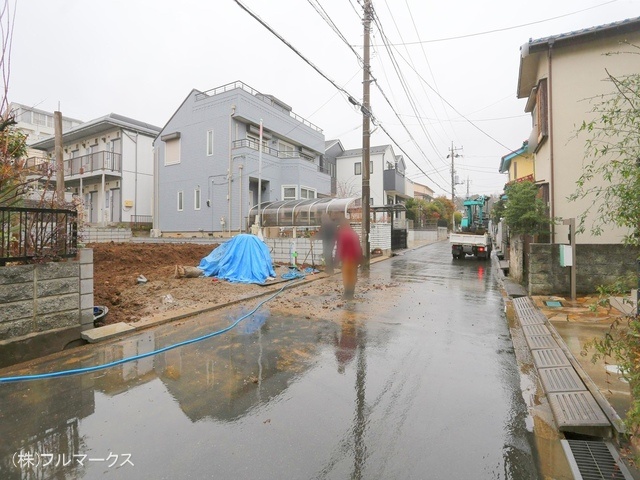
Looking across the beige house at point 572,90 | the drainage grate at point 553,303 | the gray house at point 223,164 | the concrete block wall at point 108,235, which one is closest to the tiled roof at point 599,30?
the beige house at point 572,90

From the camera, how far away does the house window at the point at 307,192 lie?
803 inches

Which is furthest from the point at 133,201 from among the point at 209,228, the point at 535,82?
the point at 535,82

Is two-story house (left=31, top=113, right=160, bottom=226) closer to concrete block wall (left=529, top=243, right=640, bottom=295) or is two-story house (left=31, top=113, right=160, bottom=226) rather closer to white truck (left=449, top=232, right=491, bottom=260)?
white truck (left=449, top=232, right=491, bottom=260)

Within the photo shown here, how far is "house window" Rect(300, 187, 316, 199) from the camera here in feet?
66.9

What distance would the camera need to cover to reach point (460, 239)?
16.1m

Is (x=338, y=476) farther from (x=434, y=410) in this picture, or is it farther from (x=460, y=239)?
(x=460, y=239)

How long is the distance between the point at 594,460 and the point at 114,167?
24.3 metres

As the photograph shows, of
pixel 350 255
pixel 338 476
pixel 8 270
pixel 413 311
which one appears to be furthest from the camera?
pixel 350 255

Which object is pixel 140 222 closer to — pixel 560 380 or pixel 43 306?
pixel 43 306

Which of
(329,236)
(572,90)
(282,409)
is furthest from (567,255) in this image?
(282,409)

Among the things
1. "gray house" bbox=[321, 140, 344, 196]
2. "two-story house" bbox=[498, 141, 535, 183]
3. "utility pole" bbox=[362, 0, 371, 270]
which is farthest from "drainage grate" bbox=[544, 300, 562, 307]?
"gray house" bbox=[321, 140, 344, 196]

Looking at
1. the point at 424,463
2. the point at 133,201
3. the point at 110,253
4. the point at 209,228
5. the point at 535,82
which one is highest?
the point at 535,82

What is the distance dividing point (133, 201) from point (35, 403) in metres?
21.0

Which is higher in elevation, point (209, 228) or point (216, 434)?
point (209, 228)
